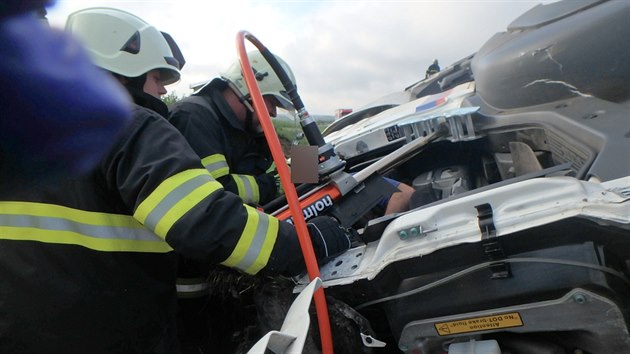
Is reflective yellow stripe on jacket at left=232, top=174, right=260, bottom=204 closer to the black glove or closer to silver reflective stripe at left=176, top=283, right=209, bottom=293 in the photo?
silver reflective stripe at left=176, top=283, right=209, bottom=293

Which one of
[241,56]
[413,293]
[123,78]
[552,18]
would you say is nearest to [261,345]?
[413,293]

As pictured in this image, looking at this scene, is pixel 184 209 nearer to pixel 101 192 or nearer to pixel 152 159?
pixel 152 159

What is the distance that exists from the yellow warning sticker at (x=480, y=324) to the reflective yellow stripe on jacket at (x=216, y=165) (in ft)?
4.30

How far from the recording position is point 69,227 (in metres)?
1.27

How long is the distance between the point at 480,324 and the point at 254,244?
0.69 m

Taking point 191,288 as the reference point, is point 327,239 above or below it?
above

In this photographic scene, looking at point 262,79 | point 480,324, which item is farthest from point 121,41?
point 480,324

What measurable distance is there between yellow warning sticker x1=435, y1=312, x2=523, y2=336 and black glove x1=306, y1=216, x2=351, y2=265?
425 millimetres

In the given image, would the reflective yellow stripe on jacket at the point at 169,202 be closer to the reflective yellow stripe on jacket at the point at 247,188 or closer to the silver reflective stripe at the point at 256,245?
the silver reflective stripe at the point at 256,245

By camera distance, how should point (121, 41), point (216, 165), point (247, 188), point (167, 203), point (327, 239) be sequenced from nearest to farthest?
1. point (167, 203)
2. point (327, 239)
3. point (121, 41)
4. point (216, 165)
5. point (247, 188)

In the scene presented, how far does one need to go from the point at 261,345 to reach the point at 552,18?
6.82 ft

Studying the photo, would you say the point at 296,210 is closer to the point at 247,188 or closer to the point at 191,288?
the point at 191,288

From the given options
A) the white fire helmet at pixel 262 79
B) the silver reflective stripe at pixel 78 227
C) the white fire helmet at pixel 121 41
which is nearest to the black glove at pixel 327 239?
the silver reflective stripe at pixel 78 227

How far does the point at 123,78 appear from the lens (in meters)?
1.88
